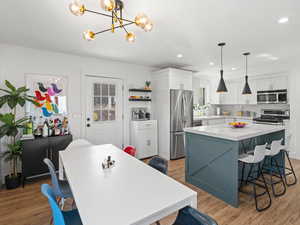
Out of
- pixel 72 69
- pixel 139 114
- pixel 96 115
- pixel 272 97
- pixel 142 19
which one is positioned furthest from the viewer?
pixel 272 97

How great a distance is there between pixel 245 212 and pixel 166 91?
Answer: 2936 millimetres

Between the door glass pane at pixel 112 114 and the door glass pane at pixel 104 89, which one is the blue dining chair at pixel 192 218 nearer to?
the door glass pane at pixel 112 114

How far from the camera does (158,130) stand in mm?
4496

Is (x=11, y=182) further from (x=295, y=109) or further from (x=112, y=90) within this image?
(x=295, y=109)

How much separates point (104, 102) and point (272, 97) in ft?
15.7

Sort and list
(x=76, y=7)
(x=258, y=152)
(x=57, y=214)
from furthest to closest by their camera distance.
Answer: (x=258, y=152), (x=76, y=7), (x=57, y=214)

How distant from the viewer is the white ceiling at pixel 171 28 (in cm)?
178

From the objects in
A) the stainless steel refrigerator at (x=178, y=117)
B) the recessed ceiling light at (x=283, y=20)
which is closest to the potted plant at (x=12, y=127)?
the stainless steel refrigerator at (x=178, y=117)

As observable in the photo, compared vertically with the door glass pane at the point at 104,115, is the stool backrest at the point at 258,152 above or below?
below

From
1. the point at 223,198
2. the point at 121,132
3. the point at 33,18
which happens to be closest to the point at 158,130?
the point at 121,132

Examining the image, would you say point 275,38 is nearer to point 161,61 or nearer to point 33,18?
point 161,61

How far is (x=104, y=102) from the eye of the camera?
3.92 meters

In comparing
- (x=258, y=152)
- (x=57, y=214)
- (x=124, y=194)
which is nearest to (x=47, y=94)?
(x=57, y=214)

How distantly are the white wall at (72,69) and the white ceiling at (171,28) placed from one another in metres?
0.21
